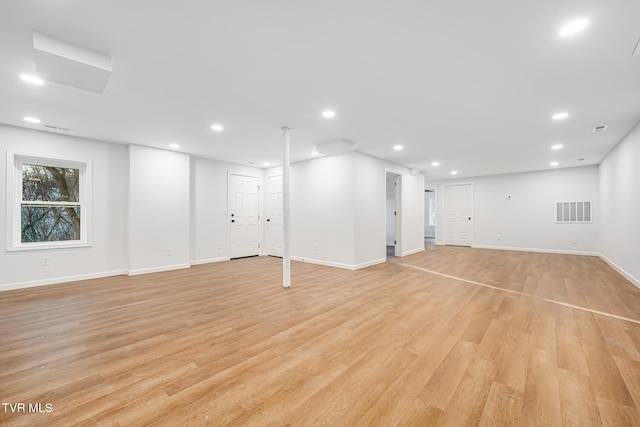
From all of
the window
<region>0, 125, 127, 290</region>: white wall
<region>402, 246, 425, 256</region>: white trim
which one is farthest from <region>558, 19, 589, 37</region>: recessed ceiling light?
the window

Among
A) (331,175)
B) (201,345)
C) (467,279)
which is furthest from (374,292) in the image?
(331,175)

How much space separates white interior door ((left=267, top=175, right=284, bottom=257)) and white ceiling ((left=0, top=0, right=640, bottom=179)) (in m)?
2.82

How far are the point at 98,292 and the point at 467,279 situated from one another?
6012mm

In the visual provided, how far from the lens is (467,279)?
15.3ft

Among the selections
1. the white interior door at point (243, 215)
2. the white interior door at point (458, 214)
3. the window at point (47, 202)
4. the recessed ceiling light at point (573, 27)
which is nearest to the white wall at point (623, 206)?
the white interior door at point (458, 214)

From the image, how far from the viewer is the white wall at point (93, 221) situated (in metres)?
4.13

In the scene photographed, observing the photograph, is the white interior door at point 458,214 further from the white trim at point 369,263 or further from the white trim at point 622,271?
the white trim at point 369,263

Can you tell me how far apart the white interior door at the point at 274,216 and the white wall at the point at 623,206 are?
6.81 meters

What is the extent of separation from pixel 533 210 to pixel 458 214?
7.00 feet

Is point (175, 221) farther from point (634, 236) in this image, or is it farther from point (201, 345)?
point (634, 236)

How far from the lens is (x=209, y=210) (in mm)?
6523

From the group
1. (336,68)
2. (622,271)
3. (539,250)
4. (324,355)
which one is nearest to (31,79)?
(336,68)

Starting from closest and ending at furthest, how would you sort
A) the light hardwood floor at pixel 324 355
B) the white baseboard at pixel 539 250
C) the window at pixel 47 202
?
1. the light hardwood floor at pixel 324 355
2. the window at pixel 47 202
3. the white baseboard at pixel 539 250

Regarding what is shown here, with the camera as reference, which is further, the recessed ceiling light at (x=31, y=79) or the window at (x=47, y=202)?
the window at (x=47, y=202)
